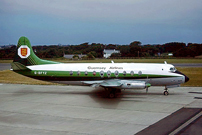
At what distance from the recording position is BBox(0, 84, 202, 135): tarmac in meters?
13.2

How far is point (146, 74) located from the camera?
22844mm

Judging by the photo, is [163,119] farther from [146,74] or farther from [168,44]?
[168,44]

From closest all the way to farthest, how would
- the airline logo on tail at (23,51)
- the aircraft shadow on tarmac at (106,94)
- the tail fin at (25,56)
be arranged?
the aircraft shadow on tarmac at (106,94) < the tail fin at (25,56) < the airline logo on tail at (23,51)

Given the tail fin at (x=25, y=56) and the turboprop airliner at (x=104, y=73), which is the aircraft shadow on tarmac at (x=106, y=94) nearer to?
the turboprop airliner at (x=104, y=73)

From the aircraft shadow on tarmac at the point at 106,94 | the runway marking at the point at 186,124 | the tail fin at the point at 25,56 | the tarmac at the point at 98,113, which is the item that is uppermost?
the tail fin at the point at 25,56

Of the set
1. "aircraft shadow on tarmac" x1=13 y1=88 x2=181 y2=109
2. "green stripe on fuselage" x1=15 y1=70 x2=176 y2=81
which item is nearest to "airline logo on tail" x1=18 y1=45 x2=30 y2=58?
"green stripe on fuselage" x1=15 y1=70 x2=176 y2=81

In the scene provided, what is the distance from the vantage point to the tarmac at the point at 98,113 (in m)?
13.2

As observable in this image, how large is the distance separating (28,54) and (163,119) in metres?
15.7

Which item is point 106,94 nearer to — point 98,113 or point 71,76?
point 71,76

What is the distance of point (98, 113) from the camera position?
54.9 feet

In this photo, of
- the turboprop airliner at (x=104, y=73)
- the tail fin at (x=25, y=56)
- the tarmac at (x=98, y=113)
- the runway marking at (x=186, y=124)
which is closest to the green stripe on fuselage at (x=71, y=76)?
the turboprop airliner at (x=104, y=73)

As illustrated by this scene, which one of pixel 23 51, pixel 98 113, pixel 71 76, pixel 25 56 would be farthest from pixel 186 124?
pixel 23 51

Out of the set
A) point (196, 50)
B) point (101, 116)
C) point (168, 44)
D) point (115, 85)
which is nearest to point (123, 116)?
point (101, 116)

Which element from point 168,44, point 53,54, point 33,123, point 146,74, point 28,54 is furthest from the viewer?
point 168,44
